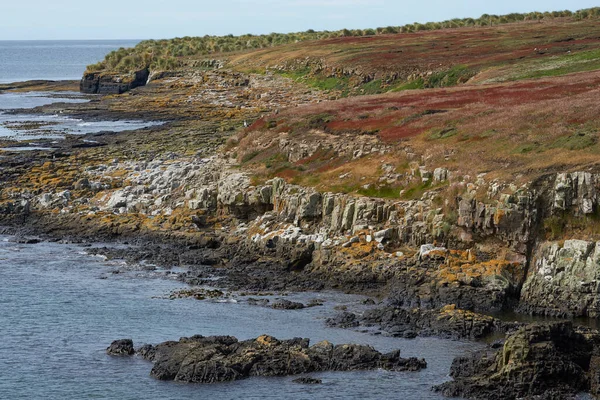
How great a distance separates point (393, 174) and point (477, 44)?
7581 cm

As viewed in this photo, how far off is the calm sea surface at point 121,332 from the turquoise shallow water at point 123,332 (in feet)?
0.17

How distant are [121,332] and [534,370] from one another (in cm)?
2159

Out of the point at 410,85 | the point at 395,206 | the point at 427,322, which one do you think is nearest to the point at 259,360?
the point at 427,322

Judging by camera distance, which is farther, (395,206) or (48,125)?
(48,125)

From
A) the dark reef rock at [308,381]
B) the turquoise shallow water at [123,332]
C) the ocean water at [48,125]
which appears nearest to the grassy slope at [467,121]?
the turquoise shallow water at [123,332]

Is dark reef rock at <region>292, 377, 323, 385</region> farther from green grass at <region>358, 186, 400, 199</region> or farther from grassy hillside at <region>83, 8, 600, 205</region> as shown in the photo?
green grass at <region>358, 186, 400, 199</region>

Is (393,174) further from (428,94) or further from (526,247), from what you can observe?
(428,94)

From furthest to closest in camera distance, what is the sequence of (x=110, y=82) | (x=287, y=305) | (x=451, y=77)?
(x=110, y=82) < (x=451, y=77) < (x=287, y=305)

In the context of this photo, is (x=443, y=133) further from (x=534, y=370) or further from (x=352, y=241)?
(x=534, y=370)

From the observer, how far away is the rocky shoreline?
42.9 meters

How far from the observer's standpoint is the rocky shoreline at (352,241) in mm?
42875

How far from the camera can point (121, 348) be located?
150ft

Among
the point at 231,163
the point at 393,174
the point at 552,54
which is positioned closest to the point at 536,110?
the point at 393,174

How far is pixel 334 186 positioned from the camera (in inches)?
2645
